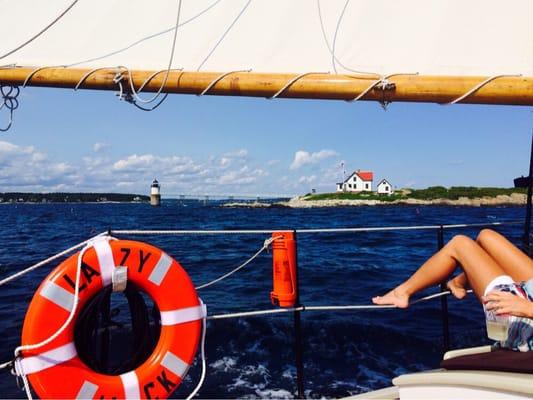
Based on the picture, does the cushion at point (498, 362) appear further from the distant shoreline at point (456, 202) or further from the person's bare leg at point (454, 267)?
the distant shoreline at point (456, 202)

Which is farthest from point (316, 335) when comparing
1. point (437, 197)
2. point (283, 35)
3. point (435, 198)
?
point (437, 197)

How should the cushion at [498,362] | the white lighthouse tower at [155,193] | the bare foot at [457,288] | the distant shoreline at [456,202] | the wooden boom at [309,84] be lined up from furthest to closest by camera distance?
the white lighthouse tower at [155,193], the distant shoreline at [456,202], the bare foot at [457,288], the wooden boom at [309,84], the cushion at [498,362]

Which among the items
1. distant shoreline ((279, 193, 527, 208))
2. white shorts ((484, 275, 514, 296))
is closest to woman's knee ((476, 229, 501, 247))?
white shorts ((484, 275, 514, 296))

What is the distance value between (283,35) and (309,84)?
1.61ft

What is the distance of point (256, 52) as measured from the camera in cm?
253

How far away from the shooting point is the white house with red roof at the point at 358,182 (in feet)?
277

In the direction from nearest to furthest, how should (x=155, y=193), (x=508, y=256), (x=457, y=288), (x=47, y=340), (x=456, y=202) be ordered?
(x=47, y=340) < (x=508, y=256) < (x=457, y=288) < (x=456, y=202) < (x=155, y=193)

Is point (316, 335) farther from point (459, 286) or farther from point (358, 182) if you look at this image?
point (358, 182)

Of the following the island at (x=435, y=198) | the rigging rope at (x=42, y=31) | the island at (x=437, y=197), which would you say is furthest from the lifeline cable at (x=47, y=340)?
the island at (x=437, y=197)

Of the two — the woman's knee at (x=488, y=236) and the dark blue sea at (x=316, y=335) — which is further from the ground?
the woman's knee at (x=488, y=236)

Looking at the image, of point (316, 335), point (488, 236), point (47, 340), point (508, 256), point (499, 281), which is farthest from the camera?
point (316, 335)

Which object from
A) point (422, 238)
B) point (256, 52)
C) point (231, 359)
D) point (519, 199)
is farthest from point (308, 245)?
point (519, 199)

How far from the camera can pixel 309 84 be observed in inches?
90.4

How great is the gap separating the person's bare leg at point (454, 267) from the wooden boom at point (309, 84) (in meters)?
0.78
